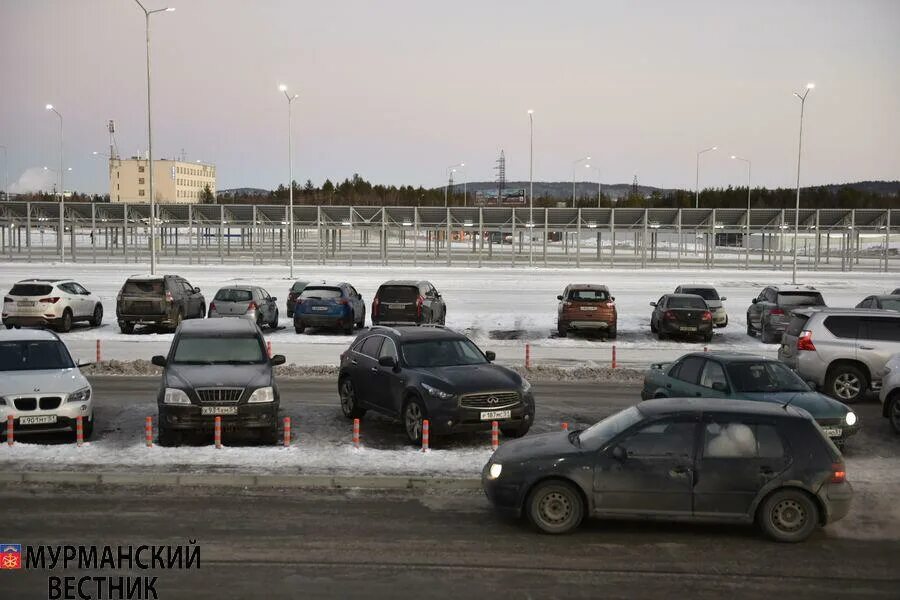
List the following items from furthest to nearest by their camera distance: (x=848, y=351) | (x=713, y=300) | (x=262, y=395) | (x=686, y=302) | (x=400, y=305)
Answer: (x=713, y=300), (x=686, y=302), (x=400, y=305), (x=848, y=351), (x=262, y=395)

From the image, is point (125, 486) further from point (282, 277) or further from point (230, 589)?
point (282, 277)

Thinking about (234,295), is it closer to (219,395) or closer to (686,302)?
(686,302)

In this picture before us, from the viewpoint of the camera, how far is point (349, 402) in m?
15.0

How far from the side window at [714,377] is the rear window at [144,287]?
1939cm

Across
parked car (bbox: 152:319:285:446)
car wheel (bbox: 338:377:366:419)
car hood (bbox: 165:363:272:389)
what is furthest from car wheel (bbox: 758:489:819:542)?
car wheel (bbox: 338:377:366:419)

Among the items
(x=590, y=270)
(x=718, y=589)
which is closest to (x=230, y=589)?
(x=718, y=589)

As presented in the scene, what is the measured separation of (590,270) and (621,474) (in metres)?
49.1

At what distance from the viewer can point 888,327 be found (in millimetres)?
16750

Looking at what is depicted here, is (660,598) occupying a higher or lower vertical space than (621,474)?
lower

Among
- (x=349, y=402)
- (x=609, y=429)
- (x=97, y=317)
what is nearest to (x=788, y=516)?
(x=609, y=429)

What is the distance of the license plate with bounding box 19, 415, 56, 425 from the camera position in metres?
12.6

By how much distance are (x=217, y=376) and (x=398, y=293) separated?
47.7 ft

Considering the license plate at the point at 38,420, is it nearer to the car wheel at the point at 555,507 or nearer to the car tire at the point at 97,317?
the car wheel at the point at 555,507

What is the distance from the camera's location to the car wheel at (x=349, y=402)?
14.8 metres
